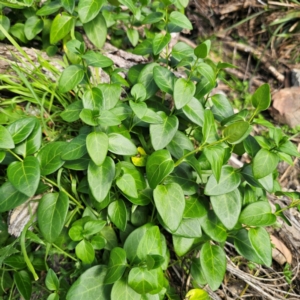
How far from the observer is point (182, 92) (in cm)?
117

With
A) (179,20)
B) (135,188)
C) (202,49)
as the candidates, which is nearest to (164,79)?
(202,49)

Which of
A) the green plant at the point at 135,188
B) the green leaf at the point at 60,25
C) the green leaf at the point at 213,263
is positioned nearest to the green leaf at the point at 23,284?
the green plant at the point at 135,188

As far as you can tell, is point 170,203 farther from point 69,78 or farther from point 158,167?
point 69,78

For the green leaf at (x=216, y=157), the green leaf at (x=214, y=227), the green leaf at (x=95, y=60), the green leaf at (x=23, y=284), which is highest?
the green leaf at (x=95, y=60)

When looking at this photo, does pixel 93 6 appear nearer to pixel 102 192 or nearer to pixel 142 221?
pixel 102 192

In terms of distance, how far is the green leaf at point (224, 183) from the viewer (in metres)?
1.11

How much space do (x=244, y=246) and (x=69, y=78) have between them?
890mm

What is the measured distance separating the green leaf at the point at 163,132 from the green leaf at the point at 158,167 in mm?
51

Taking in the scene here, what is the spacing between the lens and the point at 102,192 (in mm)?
1062

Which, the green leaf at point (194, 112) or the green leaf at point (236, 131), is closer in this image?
the green leaf at point (236, 131)

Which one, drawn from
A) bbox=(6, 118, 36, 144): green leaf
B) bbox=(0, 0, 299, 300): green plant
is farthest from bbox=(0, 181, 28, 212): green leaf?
bbox=(6, 118, 36, 144): green leaf

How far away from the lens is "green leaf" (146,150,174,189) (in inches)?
41.4

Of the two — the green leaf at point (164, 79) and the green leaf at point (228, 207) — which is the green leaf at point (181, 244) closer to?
the green leaf at point (228, 207)

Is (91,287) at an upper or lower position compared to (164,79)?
lower
